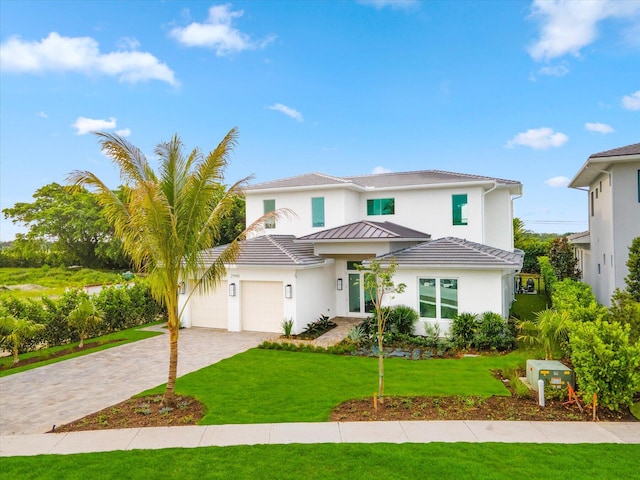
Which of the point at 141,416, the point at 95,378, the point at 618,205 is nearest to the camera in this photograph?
the point at 141,416

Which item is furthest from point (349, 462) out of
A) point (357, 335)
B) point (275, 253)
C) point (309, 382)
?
point (275, 253)

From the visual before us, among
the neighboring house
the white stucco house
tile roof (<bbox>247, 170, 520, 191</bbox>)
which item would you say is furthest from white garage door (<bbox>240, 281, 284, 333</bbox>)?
the neighboring house

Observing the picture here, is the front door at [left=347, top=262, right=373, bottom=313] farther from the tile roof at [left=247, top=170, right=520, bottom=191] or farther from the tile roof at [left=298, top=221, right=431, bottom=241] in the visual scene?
the tile roof at [left=247, top=170, right=520, bottom=191]

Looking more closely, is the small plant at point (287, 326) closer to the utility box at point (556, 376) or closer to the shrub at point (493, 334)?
the shrub at point (493, 334)

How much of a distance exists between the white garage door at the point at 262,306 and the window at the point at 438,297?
6.05 m

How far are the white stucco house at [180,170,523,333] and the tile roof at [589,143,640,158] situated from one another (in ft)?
15.1

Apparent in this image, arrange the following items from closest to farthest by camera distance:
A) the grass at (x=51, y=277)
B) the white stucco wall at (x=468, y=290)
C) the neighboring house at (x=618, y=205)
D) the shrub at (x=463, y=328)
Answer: the shrub at (x=463, y=328)
the white stucco wall at (x=468, y=290)
the neighboring house at (x=618, y=205)
the grass at (x=51, y=277)

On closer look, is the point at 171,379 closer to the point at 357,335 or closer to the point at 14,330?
the point at 357,335

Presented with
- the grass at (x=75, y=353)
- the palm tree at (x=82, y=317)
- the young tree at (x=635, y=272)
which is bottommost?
the grass at (x=75, y=353)

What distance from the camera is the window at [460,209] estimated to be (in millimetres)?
20422

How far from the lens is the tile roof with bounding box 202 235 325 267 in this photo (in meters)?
17.3

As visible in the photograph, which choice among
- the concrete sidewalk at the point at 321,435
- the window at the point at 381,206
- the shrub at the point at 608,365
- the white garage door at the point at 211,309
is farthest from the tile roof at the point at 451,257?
the white garage door at the point at 211,309

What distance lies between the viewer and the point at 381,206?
2245cm

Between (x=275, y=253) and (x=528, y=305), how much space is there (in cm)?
1595
